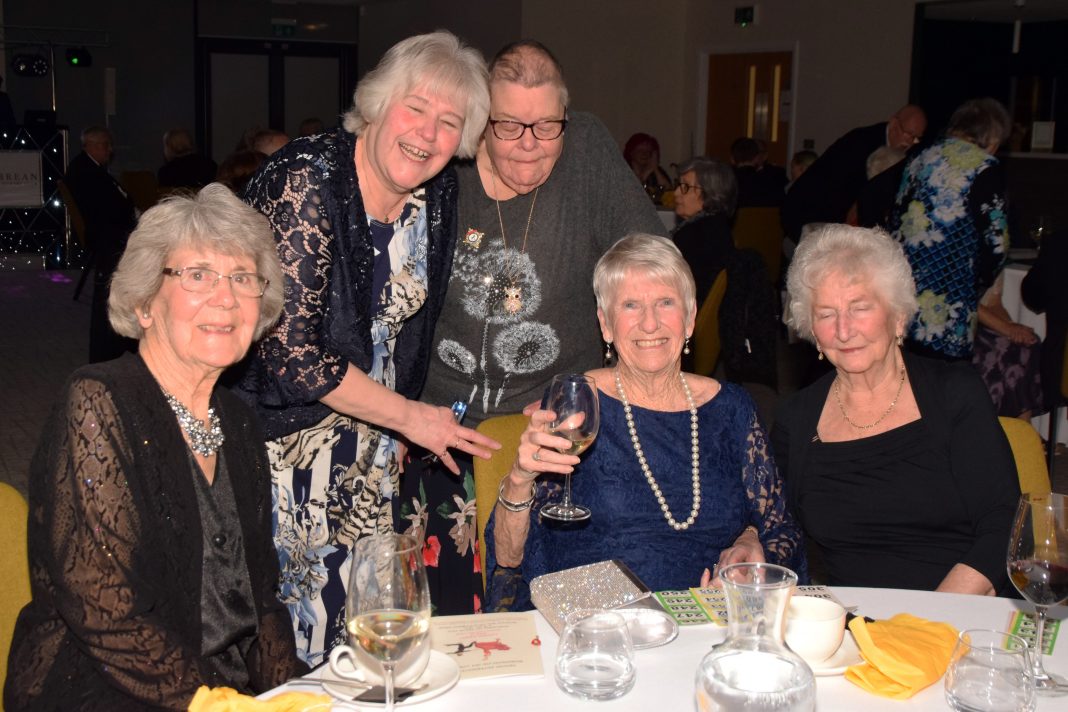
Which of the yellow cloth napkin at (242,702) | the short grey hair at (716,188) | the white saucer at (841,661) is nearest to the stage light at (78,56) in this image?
the short grey hair at (716,188)

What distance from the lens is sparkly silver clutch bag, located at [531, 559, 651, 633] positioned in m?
1.67

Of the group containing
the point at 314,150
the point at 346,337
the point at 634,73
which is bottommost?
the point at 346,337

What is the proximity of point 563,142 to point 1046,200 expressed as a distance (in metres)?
7.42

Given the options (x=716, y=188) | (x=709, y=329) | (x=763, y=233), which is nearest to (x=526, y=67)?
(x=709, y=329)

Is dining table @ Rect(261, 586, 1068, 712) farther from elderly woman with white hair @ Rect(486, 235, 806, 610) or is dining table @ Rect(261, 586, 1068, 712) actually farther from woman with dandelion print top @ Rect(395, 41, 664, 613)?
woman with dandelion print top @ Rect(395, 41, 664, 613)

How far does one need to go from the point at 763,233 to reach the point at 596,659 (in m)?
7.44

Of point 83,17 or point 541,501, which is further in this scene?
point 83,17

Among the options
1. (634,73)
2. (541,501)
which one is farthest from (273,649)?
(634,73)

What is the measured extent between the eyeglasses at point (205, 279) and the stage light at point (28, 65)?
Answer: 14.1 metres

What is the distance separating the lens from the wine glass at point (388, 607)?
127cm

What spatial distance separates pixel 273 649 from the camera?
1937mm

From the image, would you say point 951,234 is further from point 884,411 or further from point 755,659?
point 755,659

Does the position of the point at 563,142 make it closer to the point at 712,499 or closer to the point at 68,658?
the point at 712,499

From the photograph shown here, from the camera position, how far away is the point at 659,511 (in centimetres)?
221
